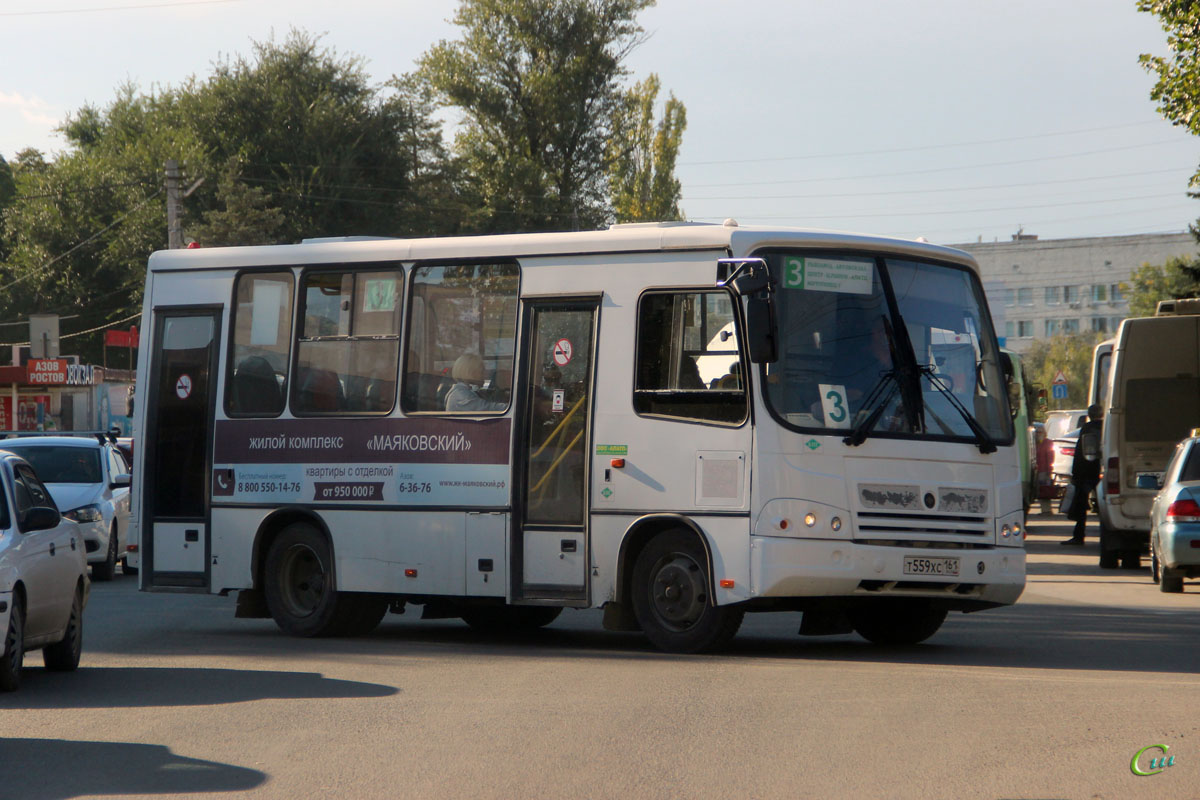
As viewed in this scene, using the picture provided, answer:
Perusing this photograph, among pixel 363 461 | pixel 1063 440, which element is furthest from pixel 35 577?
pixel 1063 440

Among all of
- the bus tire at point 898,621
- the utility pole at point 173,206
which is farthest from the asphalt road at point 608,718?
the utility pole at point 173,206

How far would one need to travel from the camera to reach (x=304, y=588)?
557 inches

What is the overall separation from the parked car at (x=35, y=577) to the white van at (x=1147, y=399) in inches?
582

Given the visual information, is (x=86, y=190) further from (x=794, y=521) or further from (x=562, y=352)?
(x=794, y=521)

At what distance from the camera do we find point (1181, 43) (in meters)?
24.5

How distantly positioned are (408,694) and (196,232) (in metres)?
49.2

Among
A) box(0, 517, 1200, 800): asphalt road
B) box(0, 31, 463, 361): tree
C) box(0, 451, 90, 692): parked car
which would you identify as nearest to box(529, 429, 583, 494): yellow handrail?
box(0, 517, 1200, 800): asphalt road

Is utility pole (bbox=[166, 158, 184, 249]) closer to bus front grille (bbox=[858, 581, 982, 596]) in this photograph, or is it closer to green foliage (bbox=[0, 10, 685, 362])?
green foliage (bbox=[0, 10, 685, 362])

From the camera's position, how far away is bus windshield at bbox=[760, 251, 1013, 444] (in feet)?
37.8

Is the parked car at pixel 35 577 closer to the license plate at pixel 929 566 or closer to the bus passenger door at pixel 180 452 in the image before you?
the bus passenger door at pixel 180 452

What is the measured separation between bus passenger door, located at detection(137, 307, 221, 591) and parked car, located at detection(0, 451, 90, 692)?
2437 mm

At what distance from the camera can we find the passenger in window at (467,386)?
42.9ft

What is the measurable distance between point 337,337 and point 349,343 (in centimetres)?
17

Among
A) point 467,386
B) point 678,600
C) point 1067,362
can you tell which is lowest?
point 678,600
